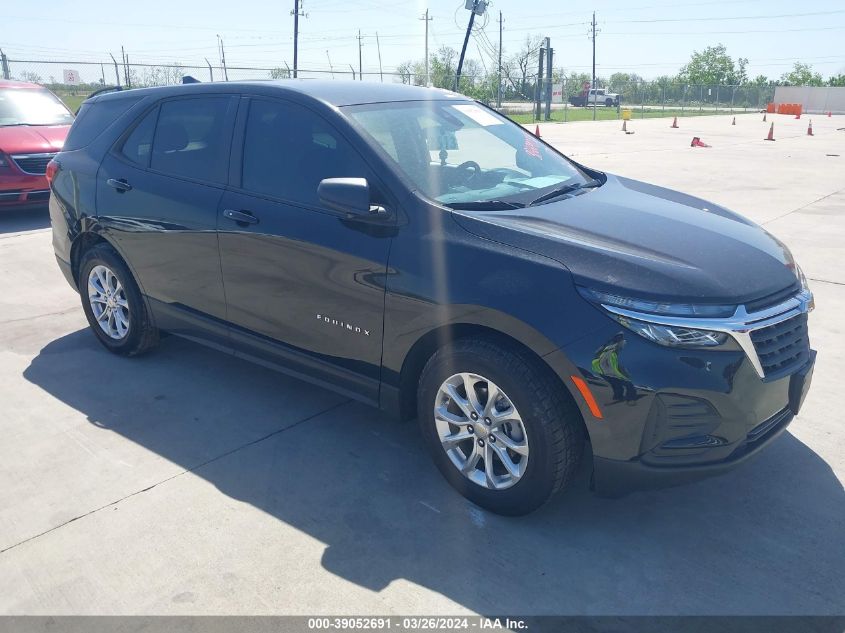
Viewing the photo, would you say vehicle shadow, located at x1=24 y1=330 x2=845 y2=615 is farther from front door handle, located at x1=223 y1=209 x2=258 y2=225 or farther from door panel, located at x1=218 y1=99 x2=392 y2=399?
front door handle, located at x1=223 y1=209 x2=258 y2=225

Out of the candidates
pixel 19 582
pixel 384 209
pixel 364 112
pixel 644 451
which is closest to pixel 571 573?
pixel 644 451

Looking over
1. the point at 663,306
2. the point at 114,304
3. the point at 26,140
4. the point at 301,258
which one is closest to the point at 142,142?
the point at 114,304

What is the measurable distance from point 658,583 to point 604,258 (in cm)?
126

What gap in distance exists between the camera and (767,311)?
9.40ft

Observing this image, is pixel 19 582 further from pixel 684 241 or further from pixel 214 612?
pixel 684 241

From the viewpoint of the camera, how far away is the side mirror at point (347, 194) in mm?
3203

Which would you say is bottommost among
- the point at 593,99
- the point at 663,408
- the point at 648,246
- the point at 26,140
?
the point at 663,408

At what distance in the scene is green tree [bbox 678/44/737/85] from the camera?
8875 cm

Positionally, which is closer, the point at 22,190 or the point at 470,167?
the point at 470,167

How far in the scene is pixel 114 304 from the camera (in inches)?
191

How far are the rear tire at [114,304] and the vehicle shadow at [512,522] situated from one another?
633 mm

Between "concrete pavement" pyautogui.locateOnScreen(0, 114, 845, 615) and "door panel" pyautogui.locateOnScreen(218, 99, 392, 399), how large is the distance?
1.67 feet

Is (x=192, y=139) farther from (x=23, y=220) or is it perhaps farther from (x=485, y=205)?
(x=23, y=220)

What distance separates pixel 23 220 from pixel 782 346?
9.84 metres
